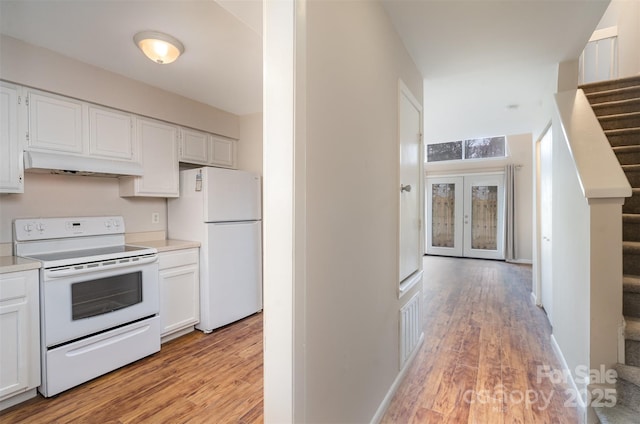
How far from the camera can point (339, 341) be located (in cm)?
132

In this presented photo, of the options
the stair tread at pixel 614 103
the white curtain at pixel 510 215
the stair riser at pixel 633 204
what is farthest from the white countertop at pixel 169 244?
the white curtain at pixel 510 215

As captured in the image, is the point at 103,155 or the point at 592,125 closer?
the point at 592,125

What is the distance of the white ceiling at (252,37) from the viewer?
5.80ft

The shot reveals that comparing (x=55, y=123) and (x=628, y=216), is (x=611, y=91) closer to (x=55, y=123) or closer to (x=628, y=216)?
(x=628, y=216)

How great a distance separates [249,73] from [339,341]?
2.41 m

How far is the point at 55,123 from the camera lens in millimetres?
2271

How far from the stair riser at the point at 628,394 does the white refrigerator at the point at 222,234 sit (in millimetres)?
3003

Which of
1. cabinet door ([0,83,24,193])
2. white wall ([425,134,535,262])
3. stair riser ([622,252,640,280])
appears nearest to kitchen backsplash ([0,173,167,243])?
cabinet door ([0,83,24,193])

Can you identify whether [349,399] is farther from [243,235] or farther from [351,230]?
[243,235]

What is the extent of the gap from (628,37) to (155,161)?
5.43 metres

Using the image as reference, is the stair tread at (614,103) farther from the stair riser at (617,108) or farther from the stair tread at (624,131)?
the stair tread at (624,131)

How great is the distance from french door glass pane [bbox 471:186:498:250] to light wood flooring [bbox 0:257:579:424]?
3891 mm

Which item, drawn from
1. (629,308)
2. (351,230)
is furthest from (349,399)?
(629,308)

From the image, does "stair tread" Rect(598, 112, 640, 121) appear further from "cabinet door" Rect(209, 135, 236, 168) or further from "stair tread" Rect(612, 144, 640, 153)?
"cabinet door" Rect(209, 135, 236, 168)
